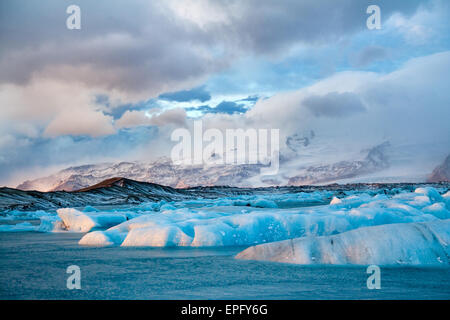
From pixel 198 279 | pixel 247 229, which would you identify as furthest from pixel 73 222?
pixel 198 279

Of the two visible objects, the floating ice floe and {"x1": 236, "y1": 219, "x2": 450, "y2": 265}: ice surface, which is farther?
the floating ice floe

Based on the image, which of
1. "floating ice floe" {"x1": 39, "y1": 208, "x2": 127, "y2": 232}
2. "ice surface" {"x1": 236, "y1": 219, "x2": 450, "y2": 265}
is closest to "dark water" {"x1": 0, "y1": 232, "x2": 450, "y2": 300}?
"ice surface" {"x1": 236, "y1": 219, "x2": 450, "y2": 265}

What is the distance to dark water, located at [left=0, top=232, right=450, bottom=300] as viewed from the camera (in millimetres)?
4602

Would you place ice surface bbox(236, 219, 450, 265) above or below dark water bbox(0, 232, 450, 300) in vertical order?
above

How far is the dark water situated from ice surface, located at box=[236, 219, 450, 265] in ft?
1.01

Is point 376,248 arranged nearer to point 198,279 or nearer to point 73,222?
point 198,279

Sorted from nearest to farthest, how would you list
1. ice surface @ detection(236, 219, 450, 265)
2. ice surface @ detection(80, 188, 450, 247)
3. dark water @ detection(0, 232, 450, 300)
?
dark water @ detection(0, 232, 450, 300)
ice surface @ detection(236, 219, 450, 265)
ice surface @ detection(80, 188, 450, 247)

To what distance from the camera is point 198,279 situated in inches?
215

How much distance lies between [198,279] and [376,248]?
285 centimetres

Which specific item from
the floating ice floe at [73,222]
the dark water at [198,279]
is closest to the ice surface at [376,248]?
the dark water at [198,279]

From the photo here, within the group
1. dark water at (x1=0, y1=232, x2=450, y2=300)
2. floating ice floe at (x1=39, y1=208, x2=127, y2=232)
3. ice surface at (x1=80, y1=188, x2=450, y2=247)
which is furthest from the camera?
floating ice floe at (x1=39, y1=208, x2=127, y2=232)

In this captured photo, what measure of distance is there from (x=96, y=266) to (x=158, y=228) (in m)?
2.76

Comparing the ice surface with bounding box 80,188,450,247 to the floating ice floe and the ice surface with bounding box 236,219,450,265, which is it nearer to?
the ice surface with bounding box 236,219,450,265
